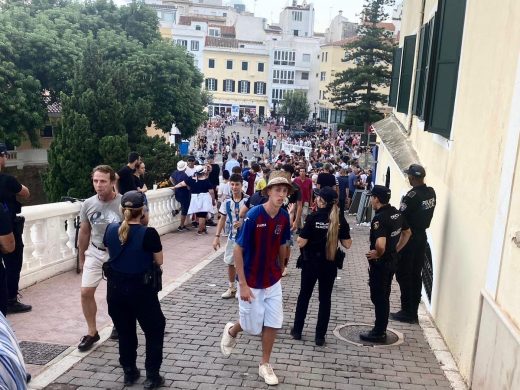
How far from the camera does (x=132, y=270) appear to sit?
169 inches

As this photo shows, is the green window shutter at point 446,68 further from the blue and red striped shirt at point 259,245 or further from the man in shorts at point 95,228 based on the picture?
the man in shorts at point 95,228

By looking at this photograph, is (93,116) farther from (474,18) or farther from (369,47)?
(369,47)

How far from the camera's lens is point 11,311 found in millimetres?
6129

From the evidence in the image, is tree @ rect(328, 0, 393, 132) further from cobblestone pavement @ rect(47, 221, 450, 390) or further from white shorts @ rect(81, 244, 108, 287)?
white shorts @ rect(81, 244, 108, 287)

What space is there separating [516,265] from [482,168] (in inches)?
58.3

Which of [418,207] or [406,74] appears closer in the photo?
[418,207]

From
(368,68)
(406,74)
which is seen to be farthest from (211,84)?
(406,74)

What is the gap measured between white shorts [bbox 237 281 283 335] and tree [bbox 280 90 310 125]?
62.7 m

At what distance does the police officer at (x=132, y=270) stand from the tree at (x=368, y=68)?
4192 cm

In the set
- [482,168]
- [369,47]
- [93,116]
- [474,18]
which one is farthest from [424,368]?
[369,47]

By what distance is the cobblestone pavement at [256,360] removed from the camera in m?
4.85

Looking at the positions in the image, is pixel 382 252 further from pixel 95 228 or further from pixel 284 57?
pixel 284 57

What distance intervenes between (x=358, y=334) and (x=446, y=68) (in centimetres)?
363

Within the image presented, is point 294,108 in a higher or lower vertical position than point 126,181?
lower
